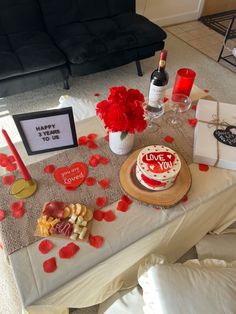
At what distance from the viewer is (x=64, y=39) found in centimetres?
199

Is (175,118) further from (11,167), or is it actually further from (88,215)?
(11,167)

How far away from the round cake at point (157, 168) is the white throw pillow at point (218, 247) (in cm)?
42

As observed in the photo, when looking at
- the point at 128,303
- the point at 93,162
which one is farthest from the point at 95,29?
the point at 128,303

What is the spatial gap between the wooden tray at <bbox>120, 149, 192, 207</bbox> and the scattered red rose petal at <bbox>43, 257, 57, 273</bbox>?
0.34 metres

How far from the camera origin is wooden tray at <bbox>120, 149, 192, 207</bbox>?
89 cm

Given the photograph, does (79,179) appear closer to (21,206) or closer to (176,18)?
(21,206)

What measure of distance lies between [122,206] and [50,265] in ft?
1.00

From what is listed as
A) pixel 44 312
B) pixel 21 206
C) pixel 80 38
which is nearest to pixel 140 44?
pixel 80 38

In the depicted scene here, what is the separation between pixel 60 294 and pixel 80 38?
1.83 m

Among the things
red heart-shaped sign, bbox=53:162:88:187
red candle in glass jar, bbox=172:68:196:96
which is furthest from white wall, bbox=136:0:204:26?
red heart-shaped sign, bbox=53:162:88:187

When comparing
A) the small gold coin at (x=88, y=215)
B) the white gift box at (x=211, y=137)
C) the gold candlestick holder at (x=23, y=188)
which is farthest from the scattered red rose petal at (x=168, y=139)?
the gold candlestick holder at (x=23, y=188)

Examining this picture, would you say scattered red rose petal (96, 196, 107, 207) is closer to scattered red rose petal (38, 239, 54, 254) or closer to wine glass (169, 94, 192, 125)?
scattered red rose petal (38, 239, 54, 254)

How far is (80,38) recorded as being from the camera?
6.47 feet

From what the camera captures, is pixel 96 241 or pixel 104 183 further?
pixel 104 183
